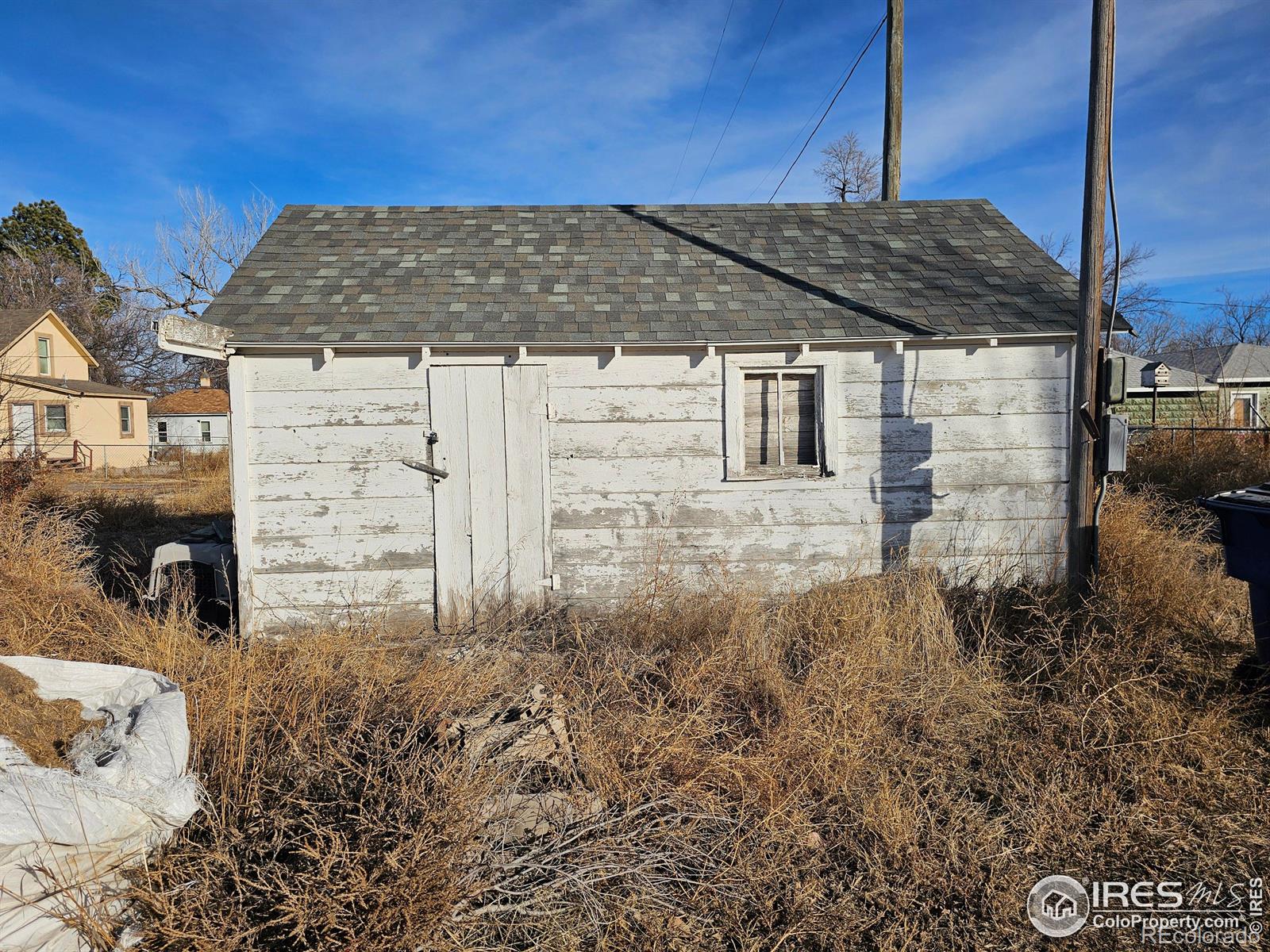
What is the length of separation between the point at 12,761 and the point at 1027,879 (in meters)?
4.19

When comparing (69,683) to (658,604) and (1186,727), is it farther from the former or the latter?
(1186,727)

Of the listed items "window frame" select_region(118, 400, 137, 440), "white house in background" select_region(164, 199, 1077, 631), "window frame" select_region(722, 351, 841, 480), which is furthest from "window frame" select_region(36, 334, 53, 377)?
"window frame" select_region(722, 351, 841, 480)

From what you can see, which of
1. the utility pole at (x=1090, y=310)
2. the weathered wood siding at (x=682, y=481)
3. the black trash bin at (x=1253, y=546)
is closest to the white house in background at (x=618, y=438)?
the weathered wood siding at (x=682, y=481)

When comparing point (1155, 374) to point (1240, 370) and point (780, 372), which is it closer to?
point (1240, 370)

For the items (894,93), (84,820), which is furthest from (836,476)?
(894,93)

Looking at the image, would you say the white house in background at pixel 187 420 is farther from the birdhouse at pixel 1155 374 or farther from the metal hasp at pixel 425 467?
the birdhouse at pixel 1155 374

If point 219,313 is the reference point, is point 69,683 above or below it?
below

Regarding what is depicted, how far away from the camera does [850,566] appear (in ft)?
21.2

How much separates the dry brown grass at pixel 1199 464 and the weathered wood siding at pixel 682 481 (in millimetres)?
4572

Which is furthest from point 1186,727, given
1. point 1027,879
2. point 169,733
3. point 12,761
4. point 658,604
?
point 12,761

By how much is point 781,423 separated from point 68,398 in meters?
30.2

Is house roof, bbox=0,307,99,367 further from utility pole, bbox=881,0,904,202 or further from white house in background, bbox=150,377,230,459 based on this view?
utility pole, bbox=881,0,904,202

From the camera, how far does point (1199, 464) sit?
446 inches

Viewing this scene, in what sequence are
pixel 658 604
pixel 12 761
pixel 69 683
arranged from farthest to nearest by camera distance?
pixel 658 604 < pixel 69 683 < pixel 12 761
